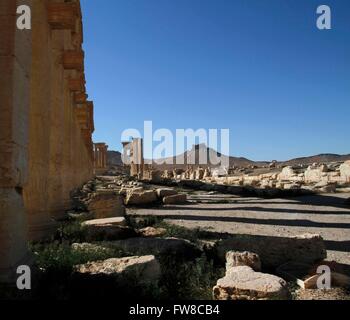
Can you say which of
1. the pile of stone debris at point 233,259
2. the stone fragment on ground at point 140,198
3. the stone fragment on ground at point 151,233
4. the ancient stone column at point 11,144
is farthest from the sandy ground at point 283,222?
the ancient stone column at point 11,144

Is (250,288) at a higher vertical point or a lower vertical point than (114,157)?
lower

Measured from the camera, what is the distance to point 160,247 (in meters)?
5.87

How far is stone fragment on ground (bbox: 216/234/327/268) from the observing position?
5727 millimetres

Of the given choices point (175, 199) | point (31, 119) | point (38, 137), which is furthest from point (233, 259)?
point (175, 199)

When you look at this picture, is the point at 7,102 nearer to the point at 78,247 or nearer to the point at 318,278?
the point at 78,247

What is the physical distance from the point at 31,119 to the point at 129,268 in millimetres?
4273

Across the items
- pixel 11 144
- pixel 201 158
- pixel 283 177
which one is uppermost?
pixel 201 158

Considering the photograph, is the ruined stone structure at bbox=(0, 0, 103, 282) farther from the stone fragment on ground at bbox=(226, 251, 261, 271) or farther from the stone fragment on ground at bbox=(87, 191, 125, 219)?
the stone fragment on ground at bbox=(226, 251, 261, 271)

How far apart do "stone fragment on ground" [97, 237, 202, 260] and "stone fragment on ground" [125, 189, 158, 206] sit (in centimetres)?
968

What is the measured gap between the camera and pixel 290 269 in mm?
5191

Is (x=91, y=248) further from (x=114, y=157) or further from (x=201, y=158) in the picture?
(x=114, y=157)
